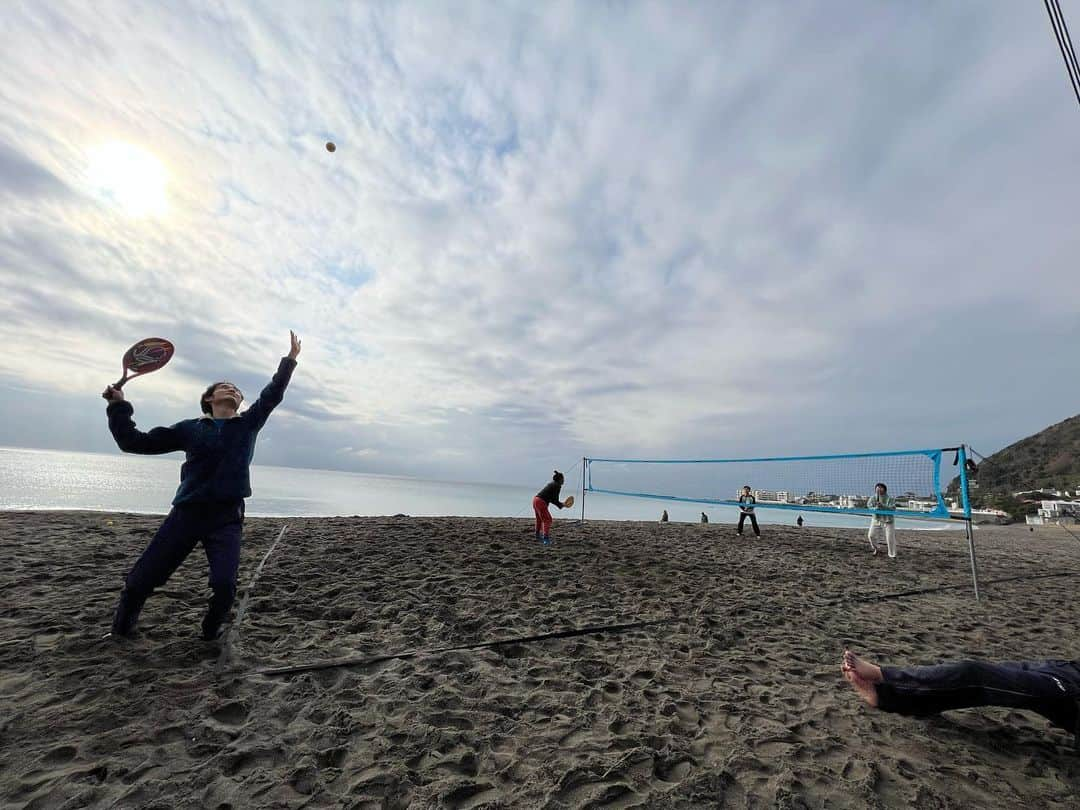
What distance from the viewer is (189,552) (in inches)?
116

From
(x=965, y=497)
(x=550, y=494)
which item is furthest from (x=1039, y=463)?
(x=550, y=494)

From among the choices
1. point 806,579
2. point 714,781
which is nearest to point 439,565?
point 714,781

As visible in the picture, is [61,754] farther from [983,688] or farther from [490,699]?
[983,688]

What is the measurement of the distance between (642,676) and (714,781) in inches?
42.0

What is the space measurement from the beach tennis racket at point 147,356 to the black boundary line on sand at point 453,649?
232 centimetres

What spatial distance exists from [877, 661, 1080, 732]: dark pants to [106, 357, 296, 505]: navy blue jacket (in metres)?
4.01

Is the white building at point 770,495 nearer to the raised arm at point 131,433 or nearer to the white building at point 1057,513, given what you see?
the raised arm at point 131,433

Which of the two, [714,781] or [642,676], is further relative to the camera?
[642,676]

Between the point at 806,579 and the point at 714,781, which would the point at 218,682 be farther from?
the point at 806,579

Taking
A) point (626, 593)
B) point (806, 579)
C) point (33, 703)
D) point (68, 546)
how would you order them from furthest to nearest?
1. point (806, 579)
2. point (68, 546)
3. point (626, 593)
4. point (33, 703)

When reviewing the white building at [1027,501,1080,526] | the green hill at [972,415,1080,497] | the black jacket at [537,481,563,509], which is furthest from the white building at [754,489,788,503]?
the green hill at [972,415,1080,497]

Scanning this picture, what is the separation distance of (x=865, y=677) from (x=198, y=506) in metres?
4.13

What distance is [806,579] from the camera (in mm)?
6441

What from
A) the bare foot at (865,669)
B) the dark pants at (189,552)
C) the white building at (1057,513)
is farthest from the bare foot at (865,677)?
the white building at (1057,513)
